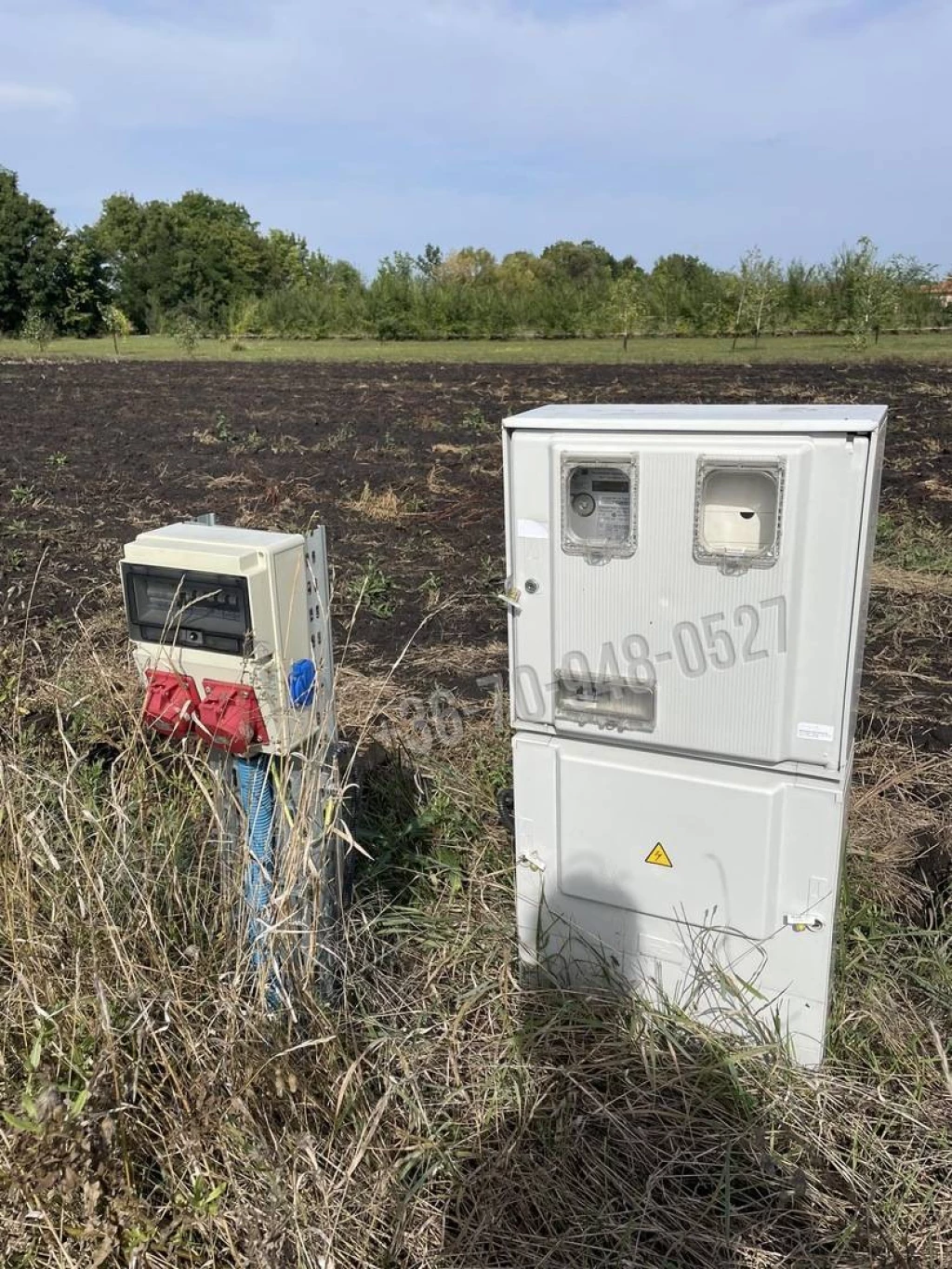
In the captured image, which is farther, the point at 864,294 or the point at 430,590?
the point at 864,294

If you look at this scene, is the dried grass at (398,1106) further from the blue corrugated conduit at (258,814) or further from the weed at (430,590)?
the weed at (430,590)

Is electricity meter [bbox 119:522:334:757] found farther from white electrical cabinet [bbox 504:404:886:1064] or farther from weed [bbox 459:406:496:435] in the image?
weed [bbox 459:406:496:435]

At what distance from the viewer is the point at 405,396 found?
57.6 ft

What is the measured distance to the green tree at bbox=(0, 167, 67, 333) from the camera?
52.8m

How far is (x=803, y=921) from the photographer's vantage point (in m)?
2.30

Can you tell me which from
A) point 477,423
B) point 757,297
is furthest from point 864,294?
point 477,423

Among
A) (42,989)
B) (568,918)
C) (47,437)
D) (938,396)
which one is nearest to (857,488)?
(568,918)

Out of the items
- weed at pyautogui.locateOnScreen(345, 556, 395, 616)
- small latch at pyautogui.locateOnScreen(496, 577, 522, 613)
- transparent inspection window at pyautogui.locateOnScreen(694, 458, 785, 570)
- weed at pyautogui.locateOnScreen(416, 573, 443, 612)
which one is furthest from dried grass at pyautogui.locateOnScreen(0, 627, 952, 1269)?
weed at pyautogui.locateOnScreen(416, 573, 443, 612)

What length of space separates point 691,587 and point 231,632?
3.75 feet

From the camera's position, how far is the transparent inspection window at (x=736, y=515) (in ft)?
6.90

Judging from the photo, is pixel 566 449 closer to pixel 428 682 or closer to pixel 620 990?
pixel 620 990

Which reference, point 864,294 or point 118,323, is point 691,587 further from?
point 118,323

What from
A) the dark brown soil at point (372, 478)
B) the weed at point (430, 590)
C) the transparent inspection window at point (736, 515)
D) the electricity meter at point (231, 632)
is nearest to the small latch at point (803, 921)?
the transparent inspection window at point (736, 515)

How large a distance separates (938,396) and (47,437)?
538 inches
